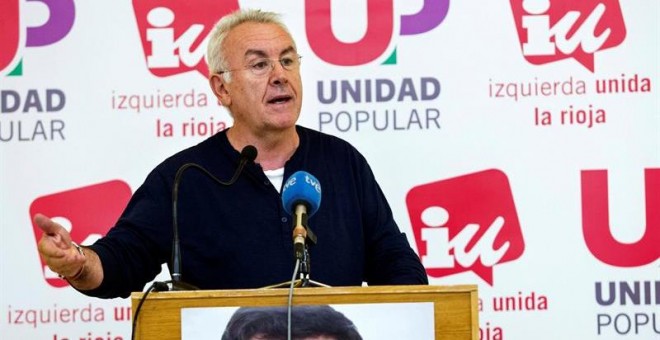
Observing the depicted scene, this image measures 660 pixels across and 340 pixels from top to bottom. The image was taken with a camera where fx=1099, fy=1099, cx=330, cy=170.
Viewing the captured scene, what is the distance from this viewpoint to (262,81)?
3.19 meters

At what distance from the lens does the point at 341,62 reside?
4.00 m

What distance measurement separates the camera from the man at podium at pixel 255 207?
301cm

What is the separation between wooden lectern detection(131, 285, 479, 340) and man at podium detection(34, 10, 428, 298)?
1.88 ft

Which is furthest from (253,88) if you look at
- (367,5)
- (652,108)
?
(652,108)

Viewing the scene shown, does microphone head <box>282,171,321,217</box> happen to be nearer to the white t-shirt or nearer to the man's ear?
the white t-shirt

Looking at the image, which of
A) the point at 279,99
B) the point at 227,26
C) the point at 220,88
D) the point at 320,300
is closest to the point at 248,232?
the point at 279,99

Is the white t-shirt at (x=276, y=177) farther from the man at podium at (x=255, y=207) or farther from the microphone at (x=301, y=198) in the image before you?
the microphone at (x=301, y=198)

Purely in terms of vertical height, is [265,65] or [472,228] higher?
[265,65]

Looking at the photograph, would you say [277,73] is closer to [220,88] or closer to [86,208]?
[220,88]

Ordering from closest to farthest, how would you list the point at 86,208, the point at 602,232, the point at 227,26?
the point at 227,26 < the point at 602,232 < the point at 86,208

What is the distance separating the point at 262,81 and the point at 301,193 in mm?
895

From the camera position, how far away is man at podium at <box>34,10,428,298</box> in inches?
118

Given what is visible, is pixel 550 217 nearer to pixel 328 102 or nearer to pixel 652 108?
pixel 652 108

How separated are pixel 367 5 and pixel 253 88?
3.11ft
